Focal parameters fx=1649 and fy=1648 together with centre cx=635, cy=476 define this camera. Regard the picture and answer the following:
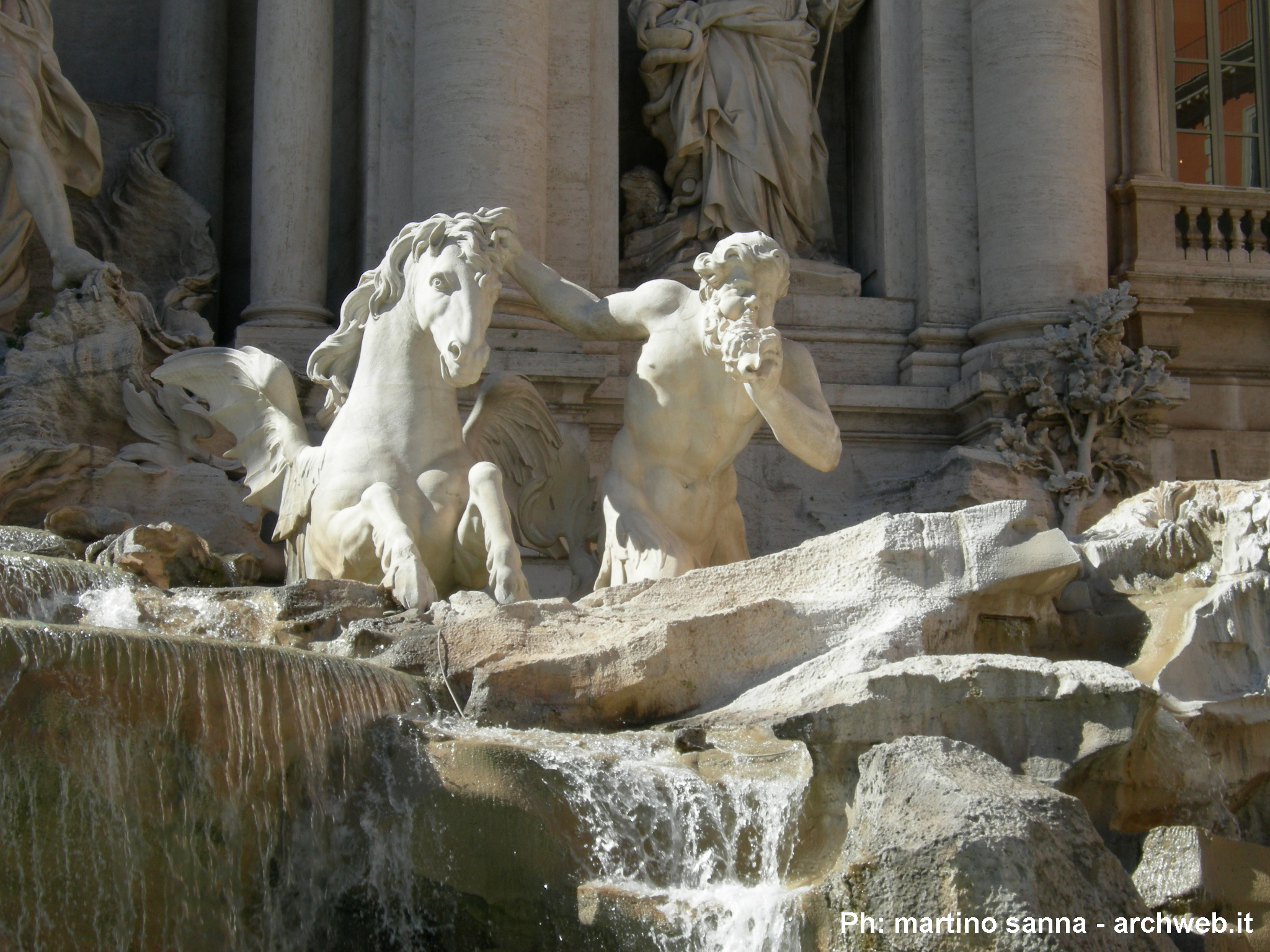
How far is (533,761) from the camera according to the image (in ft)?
14.5

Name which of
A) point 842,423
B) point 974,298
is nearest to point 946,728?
point 842,423

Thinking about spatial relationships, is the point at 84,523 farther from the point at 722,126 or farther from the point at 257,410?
the point at 722,126

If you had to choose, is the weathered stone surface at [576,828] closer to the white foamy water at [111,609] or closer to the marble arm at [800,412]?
the white foamy water at [111,609]

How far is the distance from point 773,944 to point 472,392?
200 inches

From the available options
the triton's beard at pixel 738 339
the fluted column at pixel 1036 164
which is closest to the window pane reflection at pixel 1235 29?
the fluted column at pixel 1036 164

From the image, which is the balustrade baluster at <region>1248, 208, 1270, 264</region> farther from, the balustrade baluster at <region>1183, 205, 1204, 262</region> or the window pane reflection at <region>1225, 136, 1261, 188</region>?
the window pane reflection at <region>1225, 136, 1261, 188</region>

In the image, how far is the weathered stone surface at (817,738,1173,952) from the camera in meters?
3.74

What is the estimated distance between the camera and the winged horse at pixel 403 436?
5996 mm

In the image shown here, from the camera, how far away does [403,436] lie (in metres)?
6.20

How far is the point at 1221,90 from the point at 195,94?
7203 millimetres

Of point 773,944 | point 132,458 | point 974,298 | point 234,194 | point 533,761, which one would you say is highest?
point 234,194

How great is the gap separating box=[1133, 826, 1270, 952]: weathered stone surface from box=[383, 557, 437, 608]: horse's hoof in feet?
8.05

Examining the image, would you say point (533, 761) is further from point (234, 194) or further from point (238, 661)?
point (234, 194)

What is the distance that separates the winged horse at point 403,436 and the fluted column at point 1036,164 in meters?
4.35
